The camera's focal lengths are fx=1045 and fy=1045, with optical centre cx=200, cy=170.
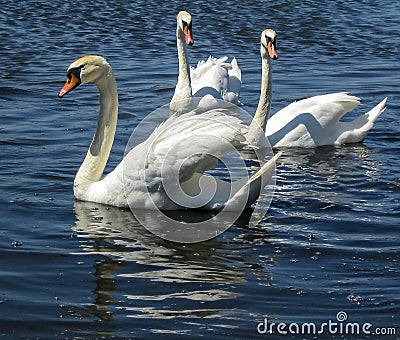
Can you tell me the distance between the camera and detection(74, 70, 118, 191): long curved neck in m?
8.94

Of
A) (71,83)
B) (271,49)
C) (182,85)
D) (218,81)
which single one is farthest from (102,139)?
(218,81)

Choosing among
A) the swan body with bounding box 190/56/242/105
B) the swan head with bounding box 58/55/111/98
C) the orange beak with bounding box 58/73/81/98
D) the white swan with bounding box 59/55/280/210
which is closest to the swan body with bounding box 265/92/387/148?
the swan body with bounding box 190/56/242/105

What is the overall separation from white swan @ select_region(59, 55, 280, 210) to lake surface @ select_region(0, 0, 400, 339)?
0.21 metres

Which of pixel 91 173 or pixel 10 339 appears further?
pixel 91 173

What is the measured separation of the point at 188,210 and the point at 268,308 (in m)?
2.24

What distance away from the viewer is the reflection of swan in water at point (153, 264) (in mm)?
6777

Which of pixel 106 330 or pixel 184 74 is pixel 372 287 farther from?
pixel 184 74

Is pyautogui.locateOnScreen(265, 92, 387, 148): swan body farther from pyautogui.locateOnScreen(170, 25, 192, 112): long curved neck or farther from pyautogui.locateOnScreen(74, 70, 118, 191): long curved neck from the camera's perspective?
pyautogui.locateOnScreen(74, 70, 118, 191): long curved neck

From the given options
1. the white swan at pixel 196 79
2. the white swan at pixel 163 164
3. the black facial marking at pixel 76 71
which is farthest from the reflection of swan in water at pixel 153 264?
the white swan at pixel 196 79

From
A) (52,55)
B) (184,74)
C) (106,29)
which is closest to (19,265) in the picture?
(184,74)

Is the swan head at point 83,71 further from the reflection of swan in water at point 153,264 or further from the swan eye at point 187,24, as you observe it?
the swan eye at point 187,24

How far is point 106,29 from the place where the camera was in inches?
676

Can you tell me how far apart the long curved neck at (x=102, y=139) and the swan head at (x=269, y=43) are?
250cm

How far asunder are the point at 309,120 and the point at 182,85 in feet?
6.96
